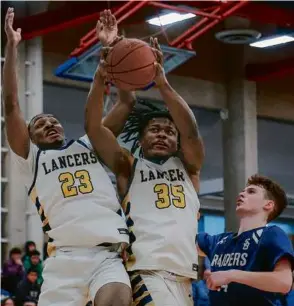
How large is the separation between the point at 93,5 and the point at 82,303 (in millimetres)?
9014

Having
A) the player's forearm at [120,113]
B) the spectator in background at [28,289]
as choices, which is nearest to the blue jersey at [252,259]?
the player's forearm at [120,113]

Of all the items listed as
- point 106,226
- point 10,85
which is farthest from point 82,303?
point 10,85

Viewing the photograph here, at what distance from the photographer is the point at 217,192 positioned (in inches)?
786

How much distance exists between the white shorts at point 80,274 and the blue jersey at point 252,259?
1.81 ft

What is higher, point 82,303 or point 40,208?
point 40,208

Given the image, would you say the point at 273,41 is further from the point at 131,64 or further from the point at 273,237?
the point at 273,237

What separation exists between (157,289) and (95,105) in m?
1.07

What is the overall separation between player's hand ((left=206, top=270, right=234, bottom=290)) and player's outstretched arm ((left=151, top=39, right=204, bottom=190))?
800 mm

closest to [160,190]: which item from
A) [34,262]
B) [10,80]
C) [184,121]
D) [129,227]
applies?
[129,227]

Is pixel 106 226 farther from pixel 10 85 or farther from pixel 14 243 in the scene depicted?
pixel 14 243

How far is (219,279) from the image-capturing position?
504cm

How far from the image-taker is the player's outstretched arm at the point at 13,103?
5559mm

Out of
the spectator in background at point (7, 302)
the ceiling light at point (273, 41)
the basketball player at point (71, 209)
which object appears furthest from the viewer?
the ceiling light at point (273, 41)

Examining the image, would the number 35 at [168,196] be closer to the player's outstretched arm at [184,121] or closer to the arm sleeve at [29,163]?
the player's outstretched arm at [184,121]
